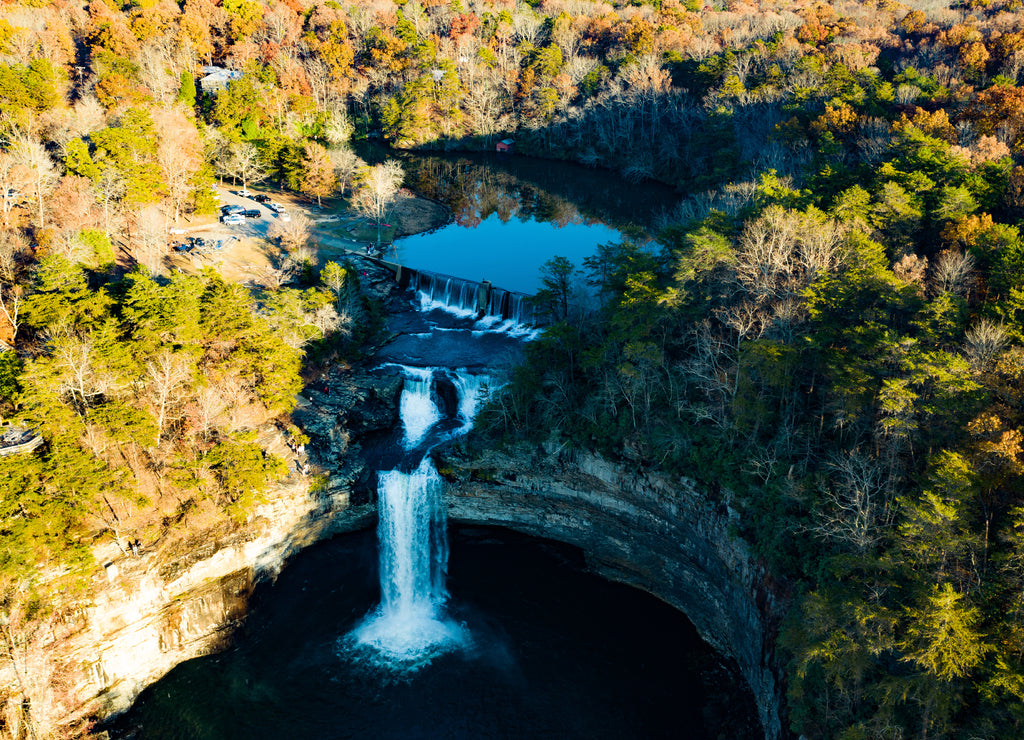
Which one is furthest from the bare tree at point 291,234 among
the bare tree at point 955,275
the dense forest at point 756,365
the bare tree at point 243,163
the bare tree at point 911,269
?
the bare tree at point 955,275

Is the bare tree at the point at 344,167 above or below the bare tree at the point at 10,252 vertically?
above

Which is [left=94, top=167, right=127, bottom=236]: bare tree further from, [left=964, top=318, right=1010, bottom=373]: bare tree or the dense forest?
[left=964, top=318, right=1010, bottom=373]: bare tree

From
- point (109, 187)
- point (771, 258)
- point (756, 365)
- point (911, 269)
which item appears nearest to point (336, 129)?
point (109, 187)

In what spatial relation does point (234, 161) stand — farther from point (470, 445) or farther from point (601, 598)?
point (601, 598)

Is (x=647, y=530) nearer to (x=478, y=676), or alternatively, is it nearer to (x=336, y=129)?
(x=478, y=676)

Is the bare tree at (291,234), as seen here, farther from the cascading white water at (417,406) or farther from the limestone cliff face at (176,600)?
the limestone cliff face at (176,600)

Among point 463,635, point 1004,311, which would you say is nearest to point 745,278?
point 1004,311
